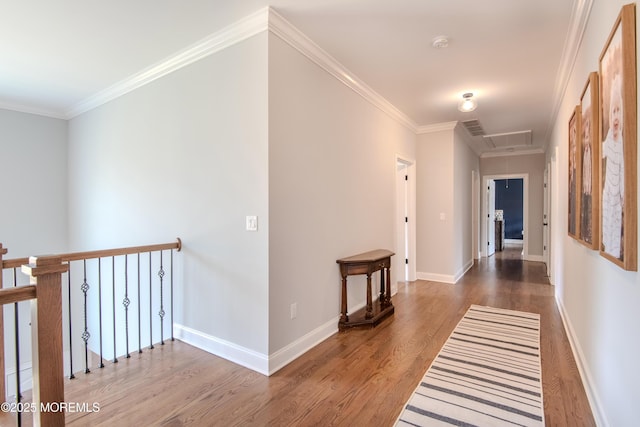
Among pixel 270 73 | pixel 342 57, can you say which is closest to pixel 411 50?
pixel 342 57

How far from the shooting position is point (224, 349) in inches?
106

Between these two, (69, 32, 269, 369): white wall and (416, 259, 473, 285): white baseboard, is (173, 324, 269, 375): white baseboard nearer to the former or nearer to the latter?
(69, 32, 269, 369): white wall

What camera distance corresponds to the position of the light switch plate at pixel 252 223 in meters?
2.49

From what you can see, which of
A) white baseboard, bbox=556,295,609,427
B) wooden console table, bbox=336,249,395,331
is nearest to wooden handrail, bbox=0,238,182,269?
wooden console table, bbox=336,249,395,331

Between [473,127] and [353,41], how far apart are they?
3.61 m

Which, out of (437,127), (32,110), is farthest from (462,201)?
(32,110)

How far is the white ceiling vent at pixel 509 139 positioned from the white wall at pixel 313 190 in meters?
3.45

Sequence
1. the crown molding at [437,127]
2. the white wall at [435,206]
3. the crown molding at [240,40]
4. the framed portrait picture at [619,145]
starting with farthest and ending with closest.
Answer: the white wall at [435,206] < the crown molding at [437,127] < the crown molding at [240,40] < the framed portrait picture at [619,145]

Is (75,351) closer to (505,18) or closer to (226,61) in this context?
(226,61)

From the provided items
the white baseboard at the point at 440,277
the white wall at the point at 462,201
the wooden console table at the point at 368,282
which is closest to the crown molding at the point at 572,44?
the white wall at the point at 462,201

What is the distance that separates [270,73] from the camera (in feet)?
7.98

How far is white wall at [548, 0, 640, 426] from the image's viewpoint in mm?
1339

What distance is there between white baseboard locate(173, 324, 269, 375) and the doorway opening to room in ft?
24.1

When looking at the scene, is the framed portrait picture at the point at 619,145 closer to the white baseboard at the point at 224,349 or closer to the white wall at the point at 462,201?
the white baseboard at the point at 224,349
